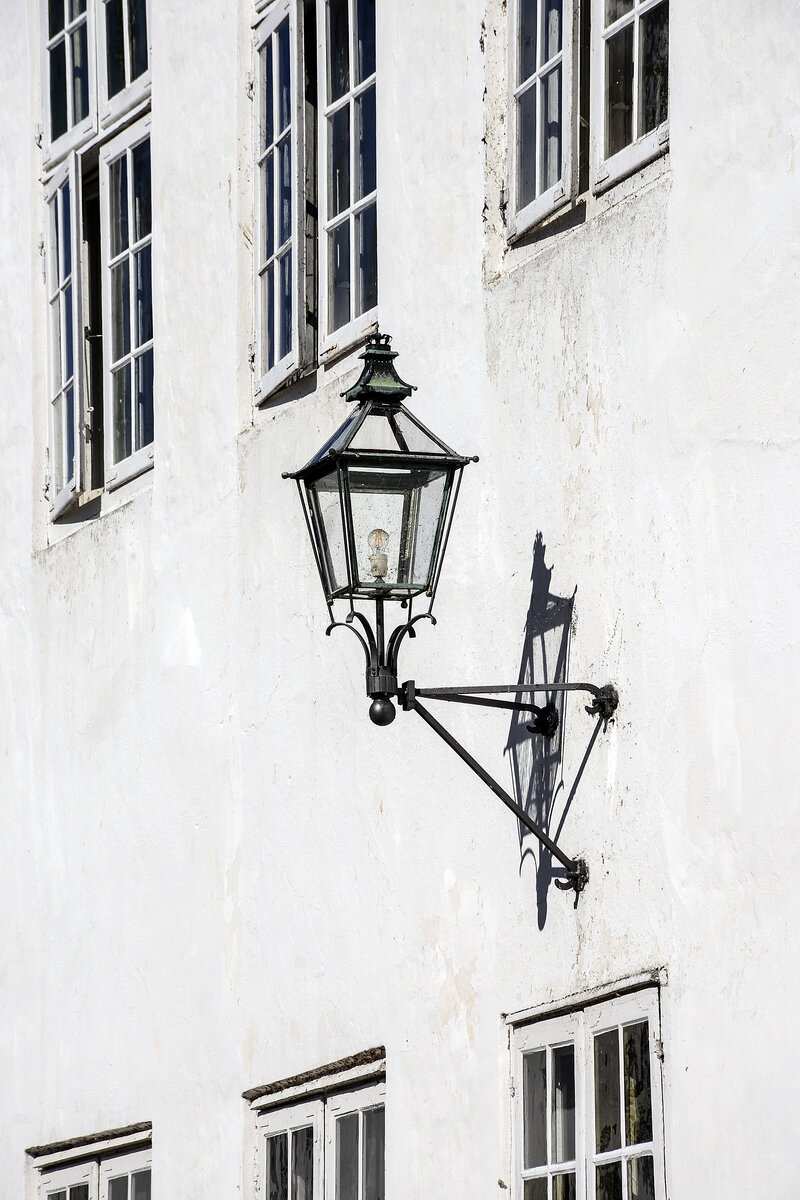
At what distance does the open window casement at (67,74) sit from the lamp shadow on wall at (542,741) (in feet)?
13.4

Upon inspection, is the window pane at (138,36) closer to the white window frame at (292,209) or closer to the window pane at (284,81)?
the white window frame at (292,209)

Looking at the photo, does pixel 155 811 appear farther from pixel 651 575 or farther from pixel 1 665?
pixel 651 575

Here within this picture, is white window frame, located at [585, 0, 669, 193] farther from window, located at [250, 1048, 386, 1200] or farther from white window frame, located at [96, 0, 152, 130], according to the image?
white window frame, located at [96, 0, 152, 130]

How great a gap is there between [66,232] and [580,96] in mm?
3797

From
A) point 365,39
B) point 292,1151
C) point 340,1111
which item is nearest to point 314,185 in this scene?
point 365,39

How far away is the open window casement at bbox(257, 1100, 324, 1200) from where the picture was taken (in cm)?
731

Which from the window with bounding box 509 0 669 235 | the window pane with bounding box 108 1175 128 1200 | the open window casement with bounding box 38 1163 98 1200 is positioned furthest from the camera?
the open window casement with bounding box 38 1163 98 1200

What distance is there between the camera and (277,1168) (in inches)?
298

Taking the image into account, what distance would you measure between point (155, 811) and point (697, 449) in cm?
347

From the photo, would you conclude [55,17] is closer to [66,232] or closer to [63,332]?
[66,232]

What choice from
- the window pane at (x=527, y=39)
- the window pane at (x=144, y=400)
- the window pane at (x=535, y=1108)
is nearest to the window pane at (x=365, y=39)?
the window pane at (x=527, y=39)

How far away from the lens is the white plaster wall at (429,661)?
5.43 meters

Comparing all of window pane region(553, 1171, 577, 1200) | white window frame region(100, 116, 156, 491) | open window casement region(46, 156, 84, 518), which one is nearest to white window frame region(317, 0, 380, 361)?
white window frame region(100, 116, 156, 491)

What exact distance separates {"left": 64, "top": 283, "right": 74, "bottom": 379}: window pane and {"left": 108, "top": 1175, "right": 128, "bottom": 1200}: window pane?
3347 millimetres
